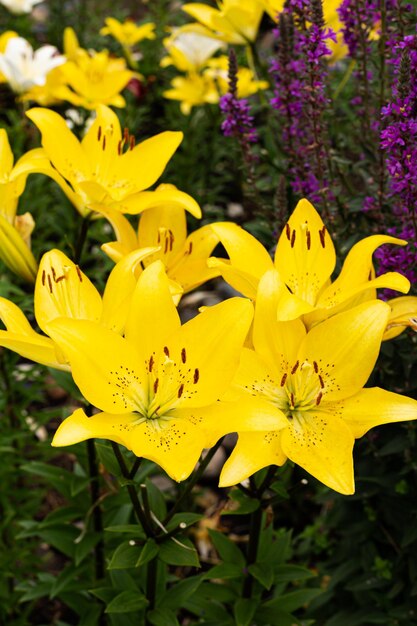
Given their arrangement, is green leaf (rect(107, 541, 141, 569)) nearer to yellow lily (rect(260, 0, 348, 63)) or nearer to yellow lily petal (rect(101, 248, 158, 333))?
yellow lily petal (rect(101, 248, 158, 333))

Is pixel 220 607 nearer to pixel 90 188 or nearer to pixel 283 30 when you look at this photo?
pixel 90 188

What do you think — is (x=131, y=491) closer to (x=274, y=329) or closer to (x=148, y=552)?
(x=148, y=552)

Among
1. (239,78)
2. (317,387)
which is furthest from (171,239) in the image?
(239,78)

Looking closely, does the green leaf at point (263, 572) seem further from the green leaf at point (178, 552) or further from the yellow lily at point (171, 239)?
the yellow lily at point (171, 239)

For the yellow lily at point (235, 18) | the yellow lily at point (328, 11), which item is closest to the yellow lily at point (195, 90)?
the yellow lily at point (235, 18)

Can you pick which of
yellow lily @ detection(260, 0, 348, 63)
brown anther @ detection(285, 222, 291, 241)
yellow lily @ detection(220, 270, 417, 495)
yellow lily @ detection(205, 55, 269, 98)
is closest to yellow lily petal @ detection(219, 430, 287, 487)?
yellow lily @ detection(220, 270, 417, 495)

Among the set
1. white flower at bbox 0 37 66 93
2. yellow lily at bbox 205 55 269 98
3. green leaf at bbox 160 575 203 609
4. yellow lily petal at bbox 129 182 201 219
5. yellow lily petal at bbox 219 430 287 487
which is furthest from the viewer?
yellow lily at bbox 205 55 269 98
